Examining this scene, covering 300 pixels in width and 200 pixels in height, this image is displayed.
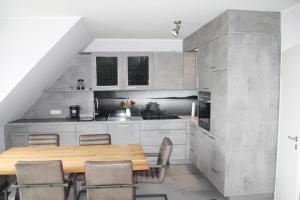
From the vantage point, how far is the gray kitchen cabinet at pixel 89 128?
424 centimetres

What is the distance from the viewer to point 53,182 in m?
2.13

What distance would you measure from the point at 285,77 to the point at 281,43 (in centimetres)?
47

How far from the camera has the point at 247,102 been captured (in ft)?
9.49

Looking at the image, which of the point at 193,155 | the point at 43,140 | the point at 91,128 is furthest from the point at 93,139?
the point at 193,155

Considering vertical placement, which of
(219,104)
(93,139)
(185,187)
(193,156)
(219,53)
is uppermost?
(219,53)

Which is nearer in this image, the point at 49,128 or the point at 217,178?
the point at 217,178

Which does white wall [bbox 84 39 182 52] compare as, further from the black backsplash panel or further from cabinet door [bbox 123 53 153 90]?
the black backsplash panel

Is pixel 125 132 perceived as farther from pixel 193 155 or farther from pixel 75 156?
pixel 75 156

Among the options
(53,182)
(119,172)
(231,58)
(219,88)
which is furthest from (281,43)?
(53,182)

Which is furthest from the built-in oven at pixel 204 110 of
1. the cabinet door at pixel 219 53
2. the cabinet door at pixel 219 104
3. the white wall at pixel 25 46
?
the white wall at pixel 25 46

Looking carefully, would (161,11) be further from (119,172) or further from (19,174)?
(19,174)

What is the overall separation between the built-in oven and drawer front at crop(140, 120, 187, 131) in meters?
0.60

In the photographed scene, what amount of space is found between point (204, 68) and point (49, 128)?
3002 millimetres

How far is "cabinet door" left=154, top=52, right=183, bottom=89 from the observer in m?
4.57
